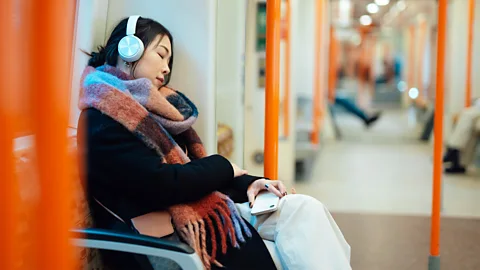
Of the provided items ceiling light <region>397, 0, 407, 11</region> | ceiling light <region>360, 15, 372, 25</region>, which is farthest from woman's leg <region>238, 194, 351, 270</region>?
ceiling light <region>360, 15, 372, 25</region>

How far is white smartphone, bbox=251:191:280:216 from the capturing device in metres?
1.56

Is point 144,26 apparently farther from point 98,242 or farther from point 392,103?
point 392,103

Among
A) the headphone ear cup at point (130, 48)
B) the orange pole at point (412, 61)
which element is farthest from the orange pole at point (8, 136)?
the orange pole at point (412, 61)

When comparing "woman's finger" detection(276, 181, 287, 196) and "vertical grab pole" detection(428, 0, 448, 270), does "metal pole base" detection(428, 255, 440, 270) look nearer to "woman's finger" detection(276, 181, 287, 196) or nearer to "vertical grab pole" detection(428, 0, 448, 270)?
"vertical grab pole" detection(428, 0, 448, 270)

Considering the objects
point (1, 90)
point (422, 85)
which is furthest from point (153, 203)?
point (422, 85)

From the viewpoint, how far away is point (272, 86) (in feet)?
6.18

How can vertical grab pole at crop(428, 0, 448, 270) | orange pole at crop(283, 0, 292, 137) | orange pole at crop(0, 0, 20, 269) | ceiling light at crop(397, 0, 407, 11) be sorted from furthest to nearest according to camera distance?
ceiling light at crop(397, 0, 407, 11)
orange pole at crop(283, 0, 292, 137)
vertical grab pole at crop(428, 0, 448, 270)
orange pole at crop(0, 0, 20, 269)

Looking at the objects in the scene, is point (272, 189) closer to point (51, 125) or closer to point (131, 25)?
point (131, 25)

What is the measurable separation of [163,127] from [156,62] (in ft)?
0.63

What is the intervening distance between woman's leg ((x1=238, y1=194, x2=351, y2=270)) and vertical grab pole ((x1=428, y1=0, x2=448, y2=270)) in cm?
82

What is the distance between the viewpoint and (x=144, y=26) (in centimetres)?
158

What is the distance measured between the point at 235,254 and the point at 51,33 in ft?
2.98

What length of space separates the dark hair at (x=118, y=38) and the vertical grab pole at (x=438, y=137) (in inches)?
45.4

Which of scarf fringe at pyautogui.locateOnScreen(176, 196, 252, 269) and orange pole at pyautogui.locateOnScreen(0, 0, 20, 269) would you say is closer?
orange pole at pyautogui.locateOnScreen(0, 0, 20, 269)
